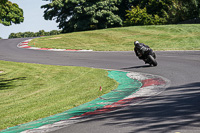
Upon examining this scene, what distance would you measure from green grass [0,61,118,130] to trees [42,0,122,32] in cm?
3244

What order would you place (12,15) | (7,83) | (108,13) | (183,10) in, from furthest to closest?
1. (12,15)
2. (108,13)
3. (183,10)
4. (7,83)

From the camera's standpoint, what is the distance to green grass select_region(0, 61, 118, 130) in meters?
8.20

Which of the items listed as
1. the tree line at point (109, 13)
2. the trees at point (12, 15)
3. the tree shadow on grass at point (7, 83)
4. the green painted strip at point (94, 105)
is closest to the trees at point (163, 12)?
the tree line at point (109, 13)

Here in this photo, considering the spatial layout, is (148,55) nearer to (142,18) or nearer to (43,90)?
(43,90)

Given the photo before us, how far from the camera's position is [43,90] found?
11875mm

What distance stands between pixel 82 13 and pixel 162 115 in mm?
45661

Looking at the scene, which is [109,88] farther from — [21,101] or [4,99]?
[4,99]

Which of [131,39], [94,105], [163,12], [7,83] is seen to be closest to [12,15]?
[163,12]

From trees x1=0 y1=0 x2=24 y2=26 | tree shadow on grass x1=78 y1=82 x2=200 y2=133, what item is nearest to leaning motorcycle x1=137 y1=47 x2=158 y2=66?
tree shadow on grass x1=78 y1=82 x2=200 y2=133

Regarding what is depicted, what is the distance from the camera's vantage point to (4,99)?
1083 cm

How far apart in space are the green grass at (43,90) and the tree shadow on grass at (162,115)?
2.14 metres

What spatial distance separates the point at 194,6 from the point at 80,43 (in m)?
22.1

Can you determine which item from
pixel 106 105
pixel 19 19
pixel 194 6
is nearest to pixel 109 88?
pixel 106 105

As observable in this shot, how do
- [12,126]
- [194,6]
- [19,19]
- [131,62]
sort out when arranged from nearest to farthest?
[12,126] → [131,62] → [194,6] → [19,19]
